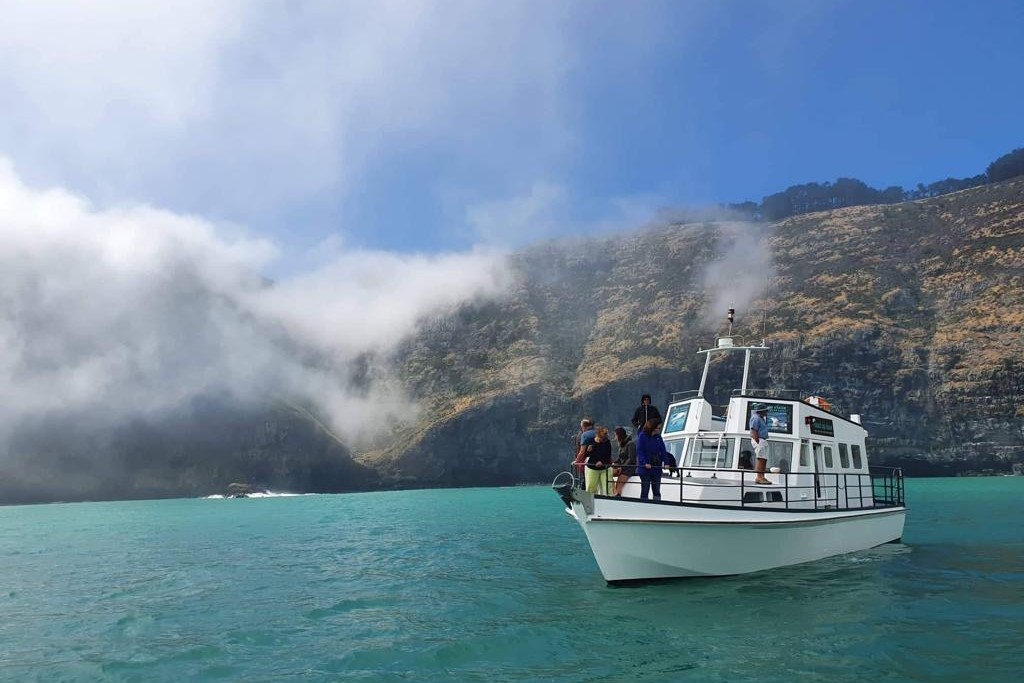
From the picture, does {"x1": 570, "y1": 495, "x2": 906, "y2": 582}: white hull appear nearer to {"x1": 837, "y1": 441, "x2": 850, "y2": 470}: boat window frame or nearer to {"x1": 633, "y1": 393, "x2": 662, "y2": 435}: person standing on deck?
{"x1": 633, "y1": 393, "x2": 662, "y2": 435}: person standing on deck

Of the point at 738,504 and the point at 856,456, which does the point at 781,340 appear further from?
the point at 738,504

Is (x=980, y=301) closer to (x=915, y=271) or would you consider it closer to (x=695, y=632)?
(x=915, y=271)

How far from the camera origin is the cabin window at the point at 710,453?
2080 centimetres

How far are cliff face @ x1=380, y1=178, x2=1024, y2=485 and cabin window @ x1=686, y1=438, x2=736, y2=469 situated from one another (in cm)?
10124

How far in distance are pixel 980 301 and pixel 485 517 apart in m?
107

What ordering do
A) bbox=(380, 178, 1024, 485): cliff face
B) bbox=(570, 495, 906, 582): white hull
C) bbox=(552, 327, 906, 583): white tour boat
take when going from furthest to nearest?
bbox=(380, 178, 1024, 485): cliff face, bbox=(552, 327, 906, 583): white tour boat, bbox=(570, 495, 906, 582): white hull

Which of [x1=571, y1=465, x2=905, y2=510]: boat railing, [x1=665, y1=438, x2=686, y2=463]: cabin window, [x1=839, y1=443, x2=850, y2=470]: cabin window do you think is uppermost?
[x1=665, y1=438, x2=686, y2=463]: cabin window

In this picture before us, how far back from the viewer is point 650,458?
17.8m

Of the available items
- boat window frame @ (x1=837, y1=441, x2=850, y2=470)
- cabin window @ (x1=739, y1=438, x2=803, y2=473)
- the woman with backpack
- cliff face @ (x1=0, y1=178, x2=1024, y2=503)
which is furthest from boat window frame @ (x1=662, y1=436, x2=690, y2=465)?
cliff face @ (x1=0, y1=178, x2=1024, y2=503)

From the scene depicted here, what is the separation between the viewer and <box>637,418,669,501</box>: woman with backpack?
17.5 metres

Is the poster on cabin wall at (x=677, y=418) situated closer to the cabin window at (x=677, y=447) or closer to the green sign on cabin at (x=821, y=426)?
the cabin window at (x=677, y=447)

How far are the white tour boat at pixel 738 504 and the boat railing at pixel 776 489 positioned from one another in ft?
0.12

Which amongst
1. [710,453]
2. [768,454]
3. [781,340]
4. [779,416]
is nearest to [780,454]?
[768,454]

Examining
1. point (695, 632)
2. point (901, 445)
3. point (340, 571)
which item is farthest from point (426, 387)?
point (695, 632)
